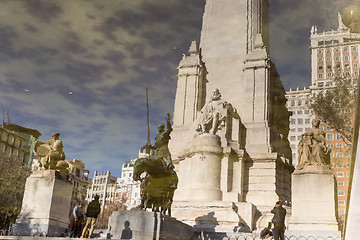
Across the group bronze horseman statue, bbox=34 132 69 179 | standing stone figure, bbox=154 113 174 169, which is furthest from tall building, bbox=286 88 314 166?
bronze horseman statue, bbox=34 132 69 179

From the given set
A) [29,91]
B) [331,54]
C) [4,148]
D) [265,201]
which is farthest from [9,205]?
[331,54]

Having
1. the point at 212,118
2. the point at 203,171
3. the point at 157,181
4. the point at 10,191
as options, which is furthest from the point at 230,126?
the point at 10,191

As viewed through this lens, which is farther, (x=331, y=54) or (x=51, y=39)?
(x=331, y=54)

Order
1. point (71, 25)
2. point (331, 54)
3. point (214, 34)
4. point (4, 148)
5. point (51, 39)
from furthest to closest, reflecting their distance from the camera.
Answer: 1. point (331, 54)
2. point (4, 148)
3. point (214, 34)
4. point (51, 39)
5. point (71, 25)

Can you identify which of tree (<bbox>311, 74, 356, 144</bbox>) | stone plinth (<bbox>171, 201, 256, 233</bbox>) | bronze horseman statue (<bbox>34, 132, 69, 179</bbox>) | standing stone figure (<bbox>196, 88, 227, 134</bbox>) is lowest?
stone plinth (<bbox>171, 201, 256, 233</bbox>)

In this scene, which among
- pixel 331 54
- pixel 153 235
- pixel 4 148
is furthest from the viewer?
pixel 331 54

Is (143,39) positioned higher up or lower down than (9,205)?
higher up

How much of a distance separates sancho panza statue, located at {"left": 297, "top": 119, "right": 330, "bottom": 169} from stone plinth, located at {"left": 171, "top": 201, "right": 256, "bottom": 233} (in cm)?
502

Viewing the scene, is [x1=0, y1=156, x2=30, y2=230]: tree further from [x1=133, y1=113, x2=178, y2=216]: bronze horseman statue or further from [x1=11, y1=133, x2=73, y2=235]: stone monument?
[x1=133, y1=113, x2=178, y2=216]: bronze horseman statue

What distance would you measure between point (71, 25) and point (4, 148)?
59.5 meters

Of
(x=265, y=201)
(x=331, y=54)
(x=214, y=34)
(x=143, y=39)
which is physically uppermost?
(x=331, y=54)

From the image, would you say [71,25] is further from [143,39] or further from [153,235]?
[153,235]

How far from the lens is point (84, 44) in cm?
2269

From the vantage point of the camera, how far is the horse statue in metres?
15.1
